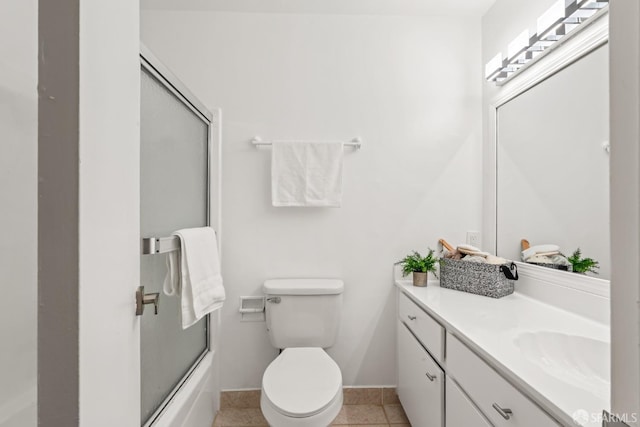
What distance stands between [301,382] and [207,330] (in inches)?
26.6

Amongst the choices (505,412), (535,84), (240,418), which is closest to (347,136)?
(535,84)

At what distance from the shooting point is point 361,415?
5.68 feet

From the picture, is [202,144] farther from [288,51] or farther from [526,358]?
[526,358]

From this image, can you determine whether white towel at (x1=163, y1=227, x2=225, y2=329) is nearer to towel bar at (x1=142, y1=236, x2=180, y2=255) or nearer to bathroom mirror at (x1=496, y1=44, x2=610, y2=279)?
towel bar at (x1=142, y1=236, x2=180, y2=255)

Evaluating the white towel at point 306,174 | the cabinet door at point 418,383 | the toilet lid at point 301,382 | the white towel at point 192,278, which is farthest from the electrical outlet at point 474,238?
the white towel at point 192,278

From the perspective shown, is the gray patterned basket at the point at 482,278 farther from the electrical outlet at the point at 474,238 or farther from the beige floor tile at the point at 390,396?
the beige floor tile at the point at 390,396

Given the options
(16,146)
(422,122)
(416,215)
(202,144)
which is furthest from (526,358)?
(202,144)

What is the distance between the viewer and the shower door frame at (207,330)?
1050 mm

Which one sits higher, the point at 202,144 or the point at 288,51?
the point at 288,51

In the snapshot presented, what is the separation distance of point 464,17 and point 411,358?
6.34 ft

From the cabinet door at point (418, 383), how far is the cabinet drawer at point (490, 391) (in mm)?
151

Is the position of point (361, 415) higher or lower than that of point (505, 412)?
lower
